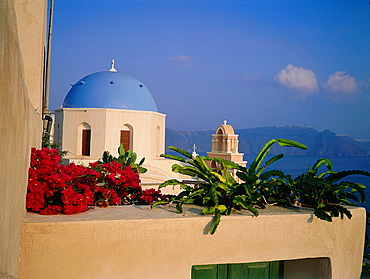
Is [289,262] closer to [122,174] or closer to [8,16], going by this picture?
[122,174]

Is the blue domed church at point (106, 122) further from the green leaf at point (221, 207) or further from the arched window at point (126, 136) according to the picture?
the green leaf at point (221, 207)

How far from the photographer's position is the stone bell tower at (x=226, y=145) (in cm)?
2050

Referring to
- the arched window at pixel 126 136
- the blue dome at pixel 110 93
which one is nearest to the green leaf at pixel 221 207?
the arched window at pixel 126 136

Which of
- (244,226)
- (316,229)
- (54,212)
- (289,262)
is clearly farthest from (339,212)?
(54,212)

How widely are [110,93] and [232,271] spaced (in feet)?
54.6

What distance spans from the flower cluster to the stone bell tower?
16.3 m

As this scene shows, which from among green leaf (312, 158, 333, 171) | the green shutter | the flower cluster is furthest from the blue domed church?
the green shutter

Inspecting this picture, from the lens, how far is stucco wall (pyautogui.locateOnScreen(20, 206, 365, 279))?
8.85 feet

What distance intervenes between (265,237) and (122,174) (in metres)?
1.69

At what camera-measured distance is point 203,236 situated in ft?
9.98

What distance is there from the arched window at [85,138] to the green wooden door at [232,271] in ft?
53.3

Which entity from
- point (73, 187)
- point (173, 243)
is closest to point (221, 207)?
point (173, 243)

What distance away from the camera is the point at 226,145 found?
20953 mm

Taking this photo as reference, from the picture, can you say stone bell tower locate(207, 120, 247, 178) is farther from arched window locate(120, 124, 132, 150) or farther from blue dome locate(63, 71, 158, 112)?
arched window locate(120, 124, 132, 150)
